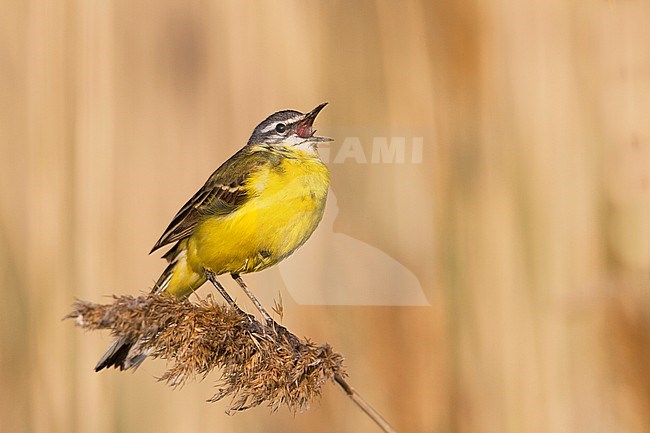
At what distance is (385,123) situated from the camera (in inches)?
68.2

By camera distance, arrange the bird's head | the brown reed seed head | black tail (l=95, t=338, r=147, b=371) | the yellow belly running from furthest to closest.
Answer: the bird's head, the yellow belly, black tail (l=95, t=338, r=147, b=371), the brown reed seed head

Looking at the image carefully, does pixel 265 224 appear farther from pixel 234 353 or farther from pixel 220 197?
pixel 234 353

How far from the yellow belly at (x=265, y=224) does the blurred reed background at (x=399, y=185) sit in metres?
0.32

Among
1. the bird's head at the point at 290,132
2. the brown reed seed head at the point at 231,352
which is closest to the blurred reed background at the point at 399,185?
the bird's head at the point at 290,132

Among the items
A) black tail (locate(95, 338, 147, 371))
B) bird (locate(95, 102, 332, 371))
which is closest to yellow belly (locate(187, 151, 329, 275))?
bird (locate(95, 102, 332, 371))

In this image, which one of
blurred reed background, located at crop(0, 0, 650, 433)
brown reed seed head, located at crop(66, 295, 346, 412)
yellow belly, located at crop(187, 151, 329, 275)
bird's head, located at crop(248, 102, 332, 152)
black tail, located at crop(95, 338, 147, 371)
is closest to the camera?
brown reed seed head, located at crop(66, 295, 346, 412)

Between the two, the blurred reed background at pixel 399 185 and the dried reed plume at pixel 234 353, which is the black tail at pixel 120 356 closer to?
the dried reed plume at pixel 234 353

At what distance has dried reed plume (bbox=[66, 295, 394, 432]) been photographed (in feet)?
3.22

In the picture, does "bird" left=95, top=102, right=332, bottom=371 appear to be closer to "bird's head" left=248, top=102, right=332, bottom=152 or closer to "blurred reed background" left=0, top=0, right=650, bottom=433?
"bird's head" left=248, top=102, right=332, bottom=152

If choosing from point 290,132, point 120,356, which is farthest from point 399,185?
point 120,356

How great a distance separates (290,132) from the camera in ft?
4.77

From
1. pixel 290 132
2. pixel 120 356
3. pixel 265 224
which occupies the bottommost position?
pixel 120 356

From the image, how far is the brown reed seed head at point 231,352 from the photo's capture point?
3.21 ft

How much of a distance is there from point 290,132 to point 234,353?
Result: 1.68 ft
